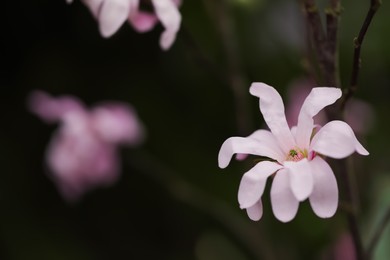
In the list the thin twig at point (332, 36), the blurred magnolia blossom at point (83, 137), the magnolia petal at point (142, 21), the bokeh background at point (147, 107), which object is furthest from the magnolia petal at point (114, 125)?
the thin twig at point (332, 36)

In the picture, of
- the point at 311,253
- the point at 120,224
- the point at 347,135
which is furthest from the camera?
the point at 120,224

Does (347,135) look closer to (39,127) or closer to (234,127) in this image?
(234,127)

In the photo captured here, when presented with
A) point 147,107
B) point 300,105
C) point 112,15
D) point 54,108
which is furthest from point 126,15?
point 147,107

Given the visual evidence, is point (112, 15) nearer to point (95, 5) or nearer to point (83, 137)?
point (95, 5)

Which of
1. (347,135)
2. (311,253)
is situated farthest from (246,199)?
(311,253)

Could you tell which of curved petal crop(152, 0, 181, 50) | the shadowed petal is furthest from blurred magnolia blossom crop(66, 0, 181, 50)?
the shadowed petal
